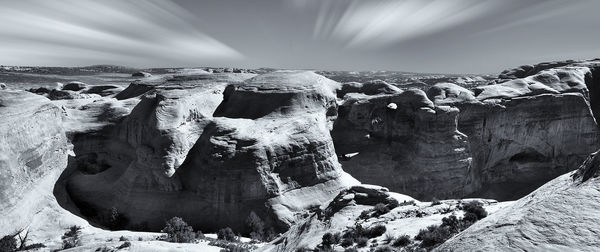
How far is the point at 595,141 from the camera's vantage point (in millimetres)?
41375

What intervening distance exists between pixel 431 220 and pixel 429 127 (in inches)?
921

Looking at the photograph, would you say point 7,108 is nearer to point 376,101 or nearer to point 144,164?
point 144,164

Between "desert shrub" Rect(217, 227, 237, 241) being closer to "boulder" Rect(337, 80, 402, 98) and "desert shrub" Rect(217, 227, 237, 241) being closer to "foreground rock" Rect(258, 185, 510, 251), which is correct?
"foreground rock" Rect(258, 185, 510, 251)

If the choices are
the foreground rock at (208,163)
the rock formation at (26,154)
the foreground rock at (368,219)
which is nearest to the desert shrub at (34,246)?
the rock formation at (26,154)

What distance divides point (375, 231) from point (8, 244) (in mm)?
19469

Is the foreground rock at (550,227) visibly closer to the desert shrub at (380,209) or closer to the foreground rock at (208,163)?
the desert shrub at (380,209)

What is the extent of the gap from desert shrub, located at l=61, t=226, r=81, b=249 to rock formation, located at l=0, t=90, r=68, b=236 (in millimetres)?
2264

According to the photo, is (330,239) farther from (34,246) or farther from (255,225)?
(34,246)

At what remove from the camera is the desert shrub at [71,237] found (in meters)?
21.7

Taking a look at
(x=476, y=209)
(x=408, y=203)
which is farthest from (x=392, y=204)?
(x=476, y=209)

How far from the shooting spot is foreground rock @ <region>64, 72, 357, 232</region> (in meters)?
27.1

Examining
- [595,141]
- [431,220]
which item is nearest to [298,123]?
[431,220]

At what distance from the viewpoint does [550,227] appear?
613 centimetres

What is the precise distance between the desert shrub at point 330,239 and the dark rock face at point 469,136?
22.0 meters
